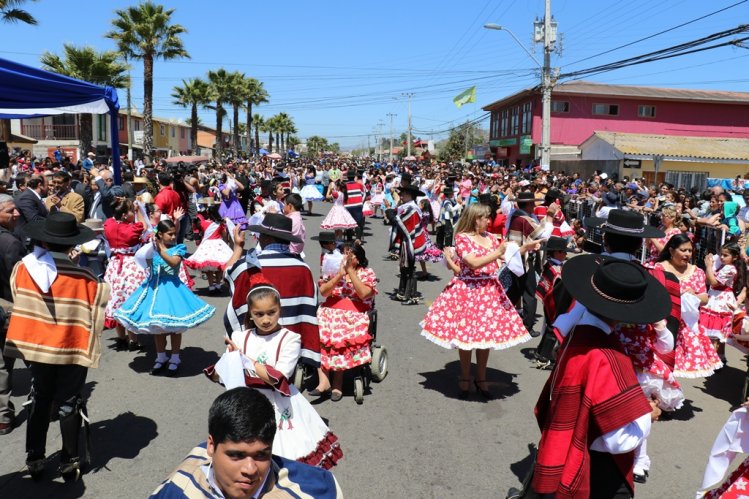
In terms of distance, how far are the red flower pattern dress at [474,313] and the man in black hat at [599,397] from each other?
2496mm

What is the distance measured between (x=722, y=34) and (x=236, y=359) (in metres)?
13.6

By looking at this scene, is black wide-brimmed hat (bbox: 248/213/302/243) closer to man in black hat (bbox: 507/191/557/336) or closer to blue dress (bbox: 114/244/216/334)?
blue dress (bbox: 114/244/216/334)

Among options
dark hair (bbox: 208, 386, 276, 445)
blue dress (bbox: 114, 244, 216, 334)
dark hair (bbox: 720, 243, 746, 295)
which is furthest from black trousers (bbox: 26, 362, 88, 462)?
dark hair (bbox: 720, 243, 746, 295)

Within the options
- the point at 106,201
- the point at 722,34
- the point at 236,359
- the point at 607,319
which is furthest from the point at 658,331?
the point at 722,34

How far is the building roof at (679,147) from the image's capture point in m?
32.3

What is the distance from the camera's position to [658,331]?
379 centimetres

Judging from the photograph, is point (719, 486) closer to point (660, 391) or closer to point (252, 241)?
point (660, 391)

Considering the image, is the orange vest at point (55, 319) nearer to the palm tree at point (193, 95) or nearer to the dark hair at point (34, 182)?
the dark hair at point (34, 182)

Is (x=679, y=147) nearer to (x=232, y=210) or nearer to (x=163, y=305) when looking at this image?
(x=232, y=210)

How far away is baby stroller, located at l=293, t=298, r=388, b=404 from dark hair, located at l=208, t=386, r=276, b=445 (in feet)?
12.3

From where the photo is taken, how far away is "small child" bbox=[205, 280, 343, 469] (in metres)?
3.58

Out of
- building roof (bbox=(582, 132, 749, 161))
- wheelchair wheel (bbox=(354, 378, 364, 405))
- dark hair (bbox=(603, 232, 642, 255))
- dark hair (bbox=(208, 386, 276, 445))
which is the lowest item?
wheelchair wheel (bbox=(354, 378, 364, 405))

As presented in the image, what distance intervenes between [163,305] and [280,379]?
328 cm

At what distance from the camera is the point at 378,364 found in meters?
6.53
